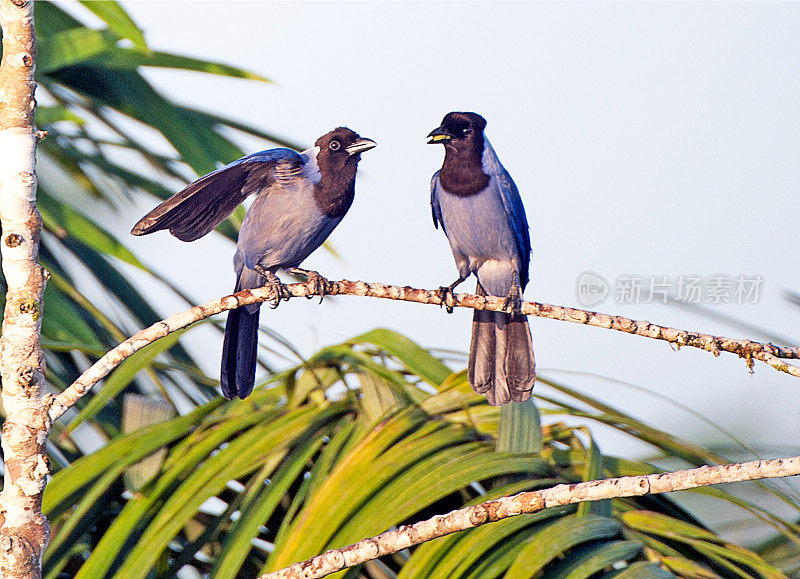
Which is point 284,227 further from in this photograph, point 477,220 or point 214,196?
point 477,220

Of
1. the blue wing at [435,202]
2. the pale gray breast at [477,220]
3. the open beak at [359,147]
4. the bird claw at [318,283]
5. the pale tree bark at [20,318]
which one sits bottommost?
the pale tree bark at [20,318]

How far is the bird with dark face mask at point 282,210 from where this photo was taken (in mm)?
2398

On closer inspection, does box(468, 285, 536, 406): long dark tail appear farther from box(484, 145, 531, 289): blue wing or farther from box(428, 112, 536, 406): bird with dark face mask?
box(484, 145, 531, 289): blue wing

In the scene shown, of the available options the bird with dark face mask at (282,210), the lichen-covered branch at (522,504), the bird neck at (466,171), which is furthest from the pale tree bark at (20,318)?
the bird neck at (466,171)

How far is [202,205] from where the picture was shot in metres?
2.06

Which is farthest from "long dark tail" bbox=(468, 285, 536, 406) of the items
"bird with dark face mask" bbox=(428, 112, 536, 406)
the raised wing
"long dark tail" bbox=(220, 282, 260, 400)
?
the raised wing

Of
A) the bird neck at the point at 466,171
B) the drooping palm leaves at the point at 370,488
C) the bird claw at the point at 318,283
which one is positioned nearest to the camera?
the drooping palm leaves at the point at 370,488

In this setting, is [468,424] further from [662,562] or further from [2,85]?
[2,85]

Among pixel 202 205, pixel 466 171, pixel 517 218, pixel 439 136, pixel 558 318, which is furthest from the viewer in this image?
pixel 517 218

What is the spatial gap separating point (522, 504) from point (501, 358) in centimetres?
120

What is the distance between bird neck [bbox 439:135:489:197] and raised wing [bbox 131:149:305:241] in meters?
0.55

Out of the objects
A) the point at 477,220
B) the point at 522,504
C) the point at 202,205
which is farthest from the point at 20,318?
the point at 477,220

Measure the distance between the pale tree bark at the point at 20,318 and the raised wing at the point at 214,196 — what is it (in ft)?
0.82

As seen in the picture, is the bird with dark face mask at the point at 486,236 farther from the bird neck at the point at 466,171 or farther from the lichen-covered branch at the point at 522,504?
the lichen-covered branch at the point at 522,504
